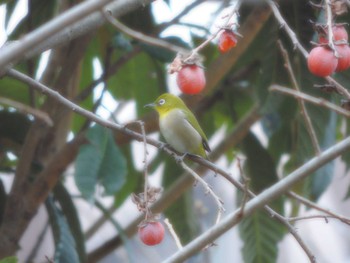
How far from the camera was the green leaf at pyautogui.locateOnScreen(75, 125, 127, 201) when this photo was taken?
2.67 meters

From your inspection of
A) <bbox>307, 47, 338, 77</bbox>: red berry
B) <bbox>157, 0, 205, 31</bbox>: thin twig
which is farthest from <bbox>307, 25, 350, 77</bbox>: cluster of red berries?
<bbox>157, 0, 205, 31</bbox>: thin twig

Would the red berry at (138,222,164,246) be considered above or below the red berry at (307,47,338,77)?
below

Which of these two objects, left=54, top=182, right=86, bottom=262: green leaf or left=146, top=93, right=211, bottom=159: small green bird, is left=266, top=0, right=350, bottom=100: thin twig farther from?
left=54, top=182, right=86, bottom=262: green leaf

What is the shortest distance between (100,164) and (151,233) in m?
0.99

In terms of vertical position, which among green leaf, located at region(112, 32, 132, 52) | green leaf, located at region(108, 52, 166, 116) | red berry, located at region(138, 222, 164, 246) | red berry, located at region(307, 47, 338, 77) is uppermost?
green leaf, located at region(108, 52, 166, 116)

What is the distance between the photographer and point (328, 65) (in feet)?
5.57

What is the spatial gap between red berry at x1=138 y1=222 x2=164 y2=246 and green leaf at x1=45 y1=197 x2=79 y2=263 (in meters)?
0.84

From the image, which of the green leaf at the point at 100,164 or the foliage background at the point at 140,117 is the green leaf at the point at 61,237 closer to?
the foliage background at the point at 140,117

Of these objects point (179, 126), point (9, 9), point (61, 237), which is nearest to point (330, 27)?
point (179, 126)

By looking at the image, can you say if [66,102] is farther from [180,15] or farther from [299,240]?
[180,15]

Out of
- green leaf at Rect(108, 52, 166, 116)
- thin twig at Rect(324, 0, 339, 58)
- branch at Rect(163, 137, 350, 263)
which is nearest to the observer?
branch at Rect(163, 137, 350, 263)

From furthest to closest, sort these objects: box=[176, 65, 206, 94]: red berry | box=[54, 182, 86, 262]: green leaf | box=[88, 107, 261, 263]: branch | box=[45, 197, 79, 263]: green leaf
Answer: box=[88, 107, 261, 263]: branch < box=[54, 182, 86, 262]: green leaf < box=[45, 197, 79, 263]: green leaf < box=[176, 65, 206, 94]: red berry

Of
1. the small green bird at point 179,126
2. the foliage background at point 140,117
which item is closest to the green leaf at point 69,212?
the foliage background at point 140,117

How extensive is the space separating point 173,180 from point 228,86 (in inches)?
16.8
